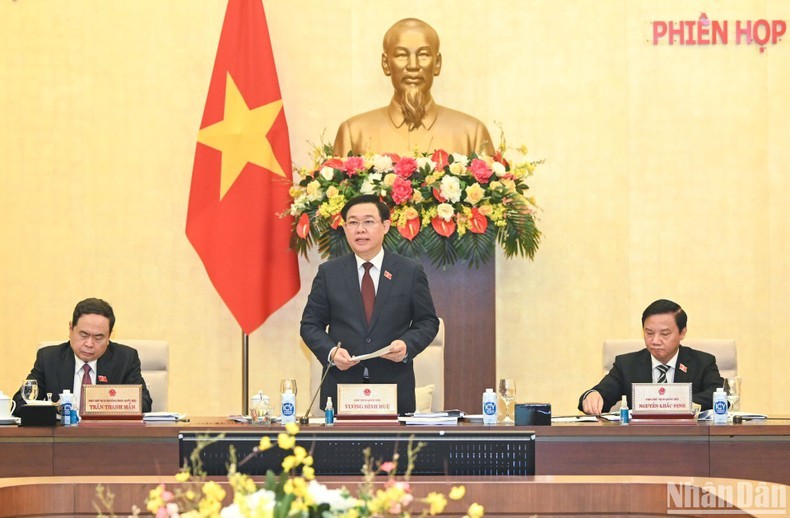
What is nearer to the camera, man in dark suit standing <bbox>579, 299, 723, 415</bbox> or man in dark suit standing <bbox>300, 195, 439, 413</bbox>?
man in dark suit standing <bbox>300, 195, 439, 413</bbox>

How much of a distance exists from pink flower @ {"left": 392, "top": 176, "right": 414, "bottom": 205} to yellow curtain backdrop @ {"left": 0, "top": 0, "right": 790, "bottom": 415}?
56.5 inches

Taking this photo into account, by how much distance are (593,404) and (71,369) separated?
6.35 feet

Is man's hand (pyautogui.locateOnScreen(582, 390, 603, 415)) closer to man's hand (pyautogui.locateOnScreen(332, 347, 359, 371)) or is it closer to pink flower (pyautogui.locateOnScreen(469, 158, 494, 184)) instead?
man's hand (pyautogui.locateOnScreen(332, 347, 359, 371))

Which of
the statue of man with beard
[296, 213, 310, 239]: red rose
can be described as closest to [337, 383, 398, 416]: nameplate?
[296, 213, 310, 239]: red rose

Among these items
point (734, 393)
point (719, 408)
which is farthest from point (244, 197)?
point (719, 408)

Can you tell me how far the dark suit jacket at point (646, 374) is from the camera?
14.2 feet

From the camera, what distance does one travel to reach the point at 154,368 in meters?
4.63

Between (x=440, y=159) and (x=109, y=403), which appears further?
(x=440, y=159)

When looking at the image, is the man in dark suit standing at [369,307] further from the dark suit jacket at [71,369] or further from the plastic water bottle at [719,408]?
the plastic water bottle at [719,408]

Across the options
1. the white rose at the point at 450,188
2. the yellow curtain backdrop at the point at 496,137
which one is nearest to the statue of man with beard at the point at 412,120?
the yellow curtain backdrop at the point at 496,137

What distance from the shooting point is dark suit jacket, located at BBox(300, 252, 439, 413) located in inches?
165

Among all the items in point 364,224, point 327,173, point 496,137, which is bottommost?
point 364,224

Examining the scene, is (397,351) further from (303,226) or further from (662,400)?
(303,226)

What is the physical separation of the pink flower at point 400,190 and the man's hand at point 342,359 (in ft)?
4.93
